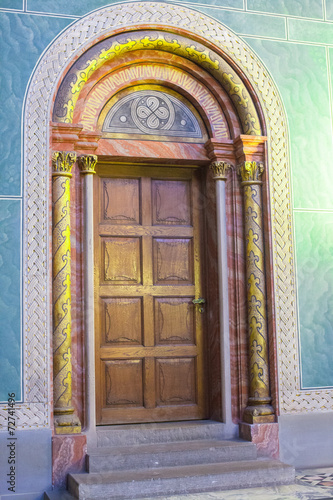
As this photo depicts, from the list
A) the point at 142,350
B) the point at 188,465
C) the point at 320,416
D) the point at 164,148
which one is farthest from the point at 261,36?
the point at 188,465

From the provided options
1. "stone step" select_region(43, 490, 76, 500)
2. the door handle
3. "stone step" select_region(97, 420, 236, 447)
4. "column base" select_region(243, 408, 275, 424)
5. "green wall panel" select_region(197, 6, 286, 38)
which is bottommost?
"stone step" select_region(43, 490, 76, 500)

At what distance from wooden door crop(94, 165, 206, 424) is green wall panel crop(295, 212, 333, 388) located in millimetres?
873

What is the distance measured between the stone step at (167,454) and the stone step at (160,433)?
8 centimetres

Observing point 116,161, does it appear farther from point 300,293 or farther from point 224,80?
point 300,293

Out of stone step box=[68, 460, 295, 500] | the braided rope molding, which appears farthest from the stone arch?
stone step box=[68, 460, 295, 500]

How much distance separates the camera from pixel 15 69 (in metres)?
5.05

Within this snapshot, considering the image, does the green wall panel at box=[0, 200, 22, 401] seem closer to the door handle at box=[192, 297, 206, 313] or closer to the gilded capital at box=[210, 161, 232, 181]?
the door handle at box=[192, 297, 206, 313]

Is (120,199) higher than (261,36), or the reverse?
(261,36)

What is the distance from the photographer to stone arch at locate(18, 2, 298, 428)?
4828mm

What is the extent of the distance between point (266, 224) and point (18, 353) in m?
2.29

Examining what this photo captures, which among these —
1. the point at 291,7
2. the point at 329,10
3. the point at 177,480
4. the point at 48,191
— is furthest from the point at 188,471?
the point at 329,10

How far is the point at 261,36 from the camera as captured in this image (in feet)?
18.7

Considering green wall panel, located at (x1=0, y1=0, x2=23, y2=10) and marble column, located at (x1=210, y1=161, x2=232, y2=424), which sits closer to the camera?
green wall panel, located at (x1=0, y1=0, x2=23, y2=10)

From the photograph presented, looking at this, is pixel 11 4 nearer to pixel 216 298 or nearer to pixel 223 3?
pixel 223 3
